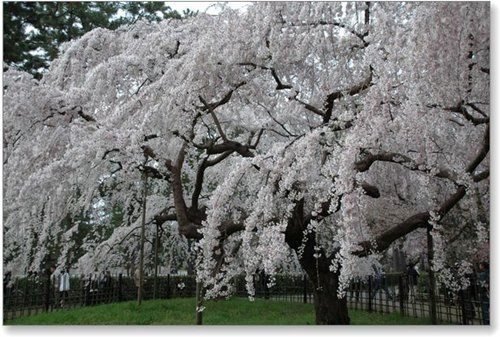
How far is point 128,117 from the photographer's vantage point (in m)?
4.14

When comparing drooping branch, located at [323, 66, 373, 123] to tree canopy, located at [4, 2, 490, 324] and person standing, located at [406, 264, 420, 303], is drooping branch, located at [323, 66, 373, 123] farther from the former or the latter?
person standing, located at [406, 264, 420, 303]

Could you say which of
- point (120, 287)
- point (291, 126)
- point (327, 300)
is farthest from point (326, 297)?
point (120, 287)

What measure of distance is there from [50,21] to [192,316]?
3.24m

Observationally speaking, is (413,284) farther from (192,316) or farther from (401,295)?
(192,316)

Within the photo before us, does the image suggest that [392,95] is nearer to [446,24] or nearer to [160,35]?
[446,24]

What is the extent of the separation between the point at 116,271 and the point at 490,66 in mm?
5642

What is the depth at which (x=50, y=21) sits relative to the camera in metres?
5.00

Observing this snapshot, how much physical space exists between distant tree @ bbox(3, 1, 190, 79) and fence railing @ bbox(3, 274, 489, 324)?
227cm

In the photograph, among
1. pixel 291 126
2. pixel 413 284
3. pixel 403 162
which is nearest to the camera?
pixel 403 162

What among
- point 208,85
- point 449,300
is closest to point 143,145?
point 208,85

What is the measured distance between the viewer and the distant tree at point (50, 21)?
4520 mm

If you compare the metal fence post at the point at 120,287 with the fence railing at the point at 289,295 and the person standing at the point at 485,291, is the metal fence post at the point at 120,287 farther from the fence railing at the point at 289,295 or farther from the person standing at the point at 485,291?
the person standing at the point at 485,291

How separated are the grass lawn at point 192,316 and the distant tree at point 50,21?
8.01 feet

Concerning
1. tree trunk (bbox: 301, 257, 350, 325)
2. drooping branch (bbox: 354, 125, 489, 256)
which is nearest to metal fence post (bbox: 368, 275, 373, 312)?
tree trunk (bbox: 301, 257, 350, 325)
